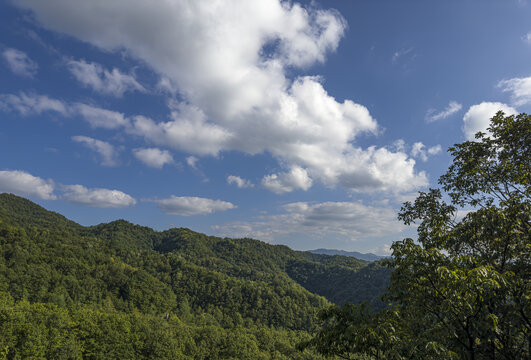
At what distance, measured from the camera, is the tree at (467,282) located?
6664 mm

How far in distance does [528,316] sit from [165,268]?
21755 cm

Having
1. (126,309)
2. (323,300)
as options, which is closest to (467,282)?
A: (126,309)

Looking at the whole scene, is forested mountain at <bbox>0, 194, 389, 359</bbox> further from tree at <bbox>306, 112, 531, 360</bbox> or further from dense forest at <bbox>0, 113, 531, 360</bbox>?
tree at <bbox>306, 112, 531, 360</bbox>

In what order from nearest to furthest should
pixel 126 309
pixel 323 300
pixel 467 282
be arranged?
pixel 467 282 < pixel 126 309 < pixel 323 300

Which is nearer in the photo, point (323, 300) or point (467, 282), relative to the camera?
point (467, 282)

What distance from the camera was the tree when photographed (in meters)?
6.66

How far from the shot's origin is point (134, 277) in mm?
158750

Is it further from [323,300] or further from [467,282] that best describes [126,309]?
[467,282]

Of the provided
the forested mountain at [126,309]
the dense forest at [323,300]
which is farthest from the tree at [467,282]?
the forested mountain at [126,309]

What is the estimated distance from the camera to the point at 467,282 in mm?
6402

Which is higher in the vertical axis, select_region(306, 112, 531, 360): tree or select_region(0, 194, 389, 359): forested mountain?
select_region(306, 112, 531, 360): tree

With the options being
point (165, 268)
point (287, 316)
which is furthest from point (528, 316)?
point (165, 268)

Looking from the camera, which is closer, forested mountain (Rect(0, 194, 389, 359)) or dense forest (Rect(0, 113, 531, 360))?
dense forest (Rect(0, 113, 531, 360))

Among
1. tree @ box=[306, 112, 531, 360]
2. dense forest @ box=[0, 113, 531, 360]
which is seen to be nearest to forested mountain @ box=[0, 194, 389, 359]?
dense forest @ box=[0, 113, 531, 360]
